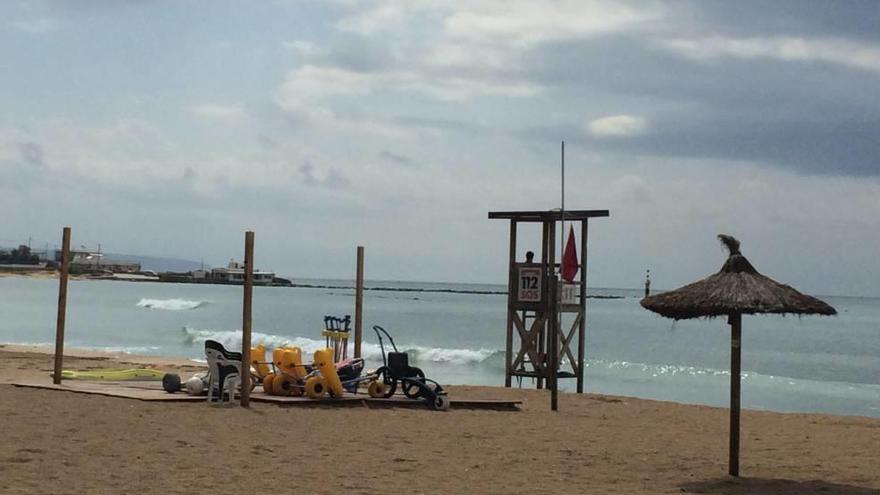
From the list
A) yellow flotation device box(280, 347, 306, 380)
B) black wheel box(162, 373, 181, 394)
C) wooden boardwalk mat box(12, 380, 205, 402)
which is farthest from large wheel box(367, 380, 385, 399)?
black wheel box(162, 373, 181, 394)

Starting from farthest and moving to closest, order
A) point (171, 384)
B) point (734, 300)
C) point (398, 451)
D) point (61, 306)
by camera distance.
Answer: point (61, 306) < point (171, 384) < point (398, 451) < point (734, 300)

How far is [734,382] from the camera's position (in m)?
8.81

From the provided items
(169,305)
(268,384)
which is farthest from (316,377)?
(169,305)

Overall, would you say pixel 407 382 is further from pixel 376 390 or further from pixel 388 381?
pixel 376 390

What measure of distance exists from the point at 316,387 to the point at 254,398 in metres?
0.72

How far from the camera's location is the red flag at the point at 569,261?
18.1 metres

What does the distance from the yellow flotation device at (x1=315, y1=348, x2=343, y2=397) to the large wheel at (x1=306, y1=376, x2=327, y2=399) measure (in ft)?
0.15

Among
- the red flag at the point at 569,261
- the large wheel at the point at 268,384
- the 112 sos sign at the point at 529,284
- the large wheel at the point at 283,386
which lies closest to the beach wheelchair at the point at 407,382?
the large wheel at the point at 283,386

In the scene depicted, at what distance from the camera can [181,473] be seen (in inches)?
310

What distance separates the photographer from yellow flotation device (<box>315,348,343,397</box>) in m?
13.0

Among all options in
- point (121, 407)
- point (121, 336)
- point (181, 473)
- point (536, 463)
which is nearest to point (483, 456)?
point (536, 463)

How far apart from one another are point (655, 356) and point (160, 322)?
25062 mm

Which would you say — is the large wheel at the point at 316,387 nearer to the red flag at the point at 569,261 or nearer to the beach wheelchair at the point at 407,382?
the beach wheelchair at the point at 407,382

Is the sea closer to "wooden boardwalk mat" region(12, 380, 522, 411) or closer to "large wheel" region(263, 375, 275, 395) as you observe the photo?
"wooden boardwalk mat" region(12, 380, 522, 411)
